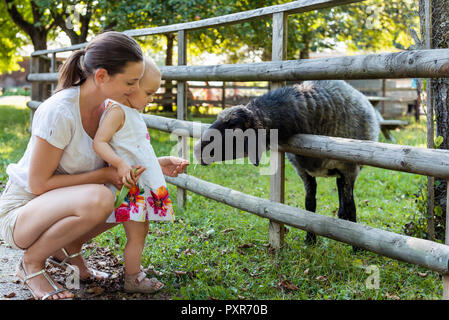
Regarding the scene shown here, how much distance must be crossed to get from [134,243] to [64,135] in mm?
796

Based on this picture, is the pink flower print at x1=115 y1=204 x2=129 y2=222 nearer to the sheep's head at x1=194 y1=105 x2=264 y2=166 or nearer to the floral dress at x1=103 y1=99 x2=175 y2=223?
the floral dress at x1=103 y1=99 x2=175 y2=223

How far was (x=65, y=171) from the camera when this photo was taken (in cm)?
281

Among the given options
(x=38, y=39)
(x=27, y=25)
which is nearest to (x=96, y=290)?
(x=38, y=39)

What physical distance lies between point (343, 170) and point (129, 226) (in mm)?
2233

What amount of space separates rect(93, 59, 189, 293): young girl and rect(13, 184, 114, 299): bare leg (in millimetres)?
226

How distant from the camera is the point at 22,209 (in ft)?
8.73

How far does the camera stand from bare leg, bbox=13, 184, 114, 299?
259cm

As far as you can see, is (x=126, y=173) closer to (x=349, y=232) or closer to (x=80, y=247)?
(x=80, y=247)

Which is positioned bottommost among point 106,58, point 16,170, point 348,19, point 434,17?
point 16,170

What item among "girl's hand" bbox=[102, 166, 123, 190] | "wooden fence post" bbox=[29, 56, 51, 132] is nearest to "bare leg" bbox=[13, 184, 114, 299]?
"girl's hand" bbox=[102, 166, 123, 190]

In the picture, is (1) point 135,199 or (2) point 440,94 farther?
(2) point 440,94
